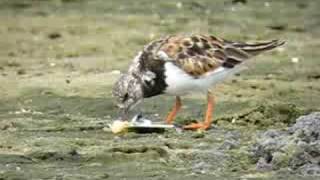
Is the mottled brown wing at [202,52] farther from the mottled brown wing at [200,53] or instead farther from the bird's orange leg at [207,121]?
the bird's orange leg at [207,121]

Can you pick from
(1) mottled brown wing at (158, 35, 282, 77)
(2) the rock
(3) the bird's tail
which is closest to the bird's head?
(1) mottled brown wing at (158, 35, 282, 77)

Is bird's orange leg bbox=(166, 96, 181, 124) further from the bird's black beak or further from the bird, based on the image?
the bird's black beak

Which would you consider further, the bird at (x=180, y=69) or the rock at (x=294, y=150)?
the bird at (x=180, y=69)

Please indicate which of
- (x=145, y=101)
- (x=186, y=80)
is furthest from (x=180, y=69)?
(x=145, y=101)

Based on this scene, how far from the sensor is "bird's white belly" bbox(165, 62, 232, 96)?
825cm

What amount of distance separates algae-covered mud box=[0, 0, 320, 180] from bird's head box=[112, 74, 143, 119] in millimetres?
245

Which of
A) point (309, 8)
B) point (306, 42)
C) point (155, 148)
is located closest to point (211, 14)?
point (309, 8)

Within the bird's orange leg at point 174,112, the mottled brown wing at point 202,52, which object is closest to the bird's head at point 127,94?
the mottled brown wing at point 202,52

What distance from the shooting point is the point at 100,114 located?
30.0 feet

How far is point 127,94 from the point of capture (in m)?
8.22

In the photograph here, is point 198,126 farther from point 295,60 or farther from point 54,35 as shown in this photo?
point 54,35

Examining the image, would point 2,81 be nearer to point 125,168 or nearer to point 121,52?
point 121,52

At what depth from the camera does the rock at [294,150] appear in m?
6.63

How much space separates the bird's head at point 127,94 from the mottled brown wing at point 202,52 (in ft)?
1.02
